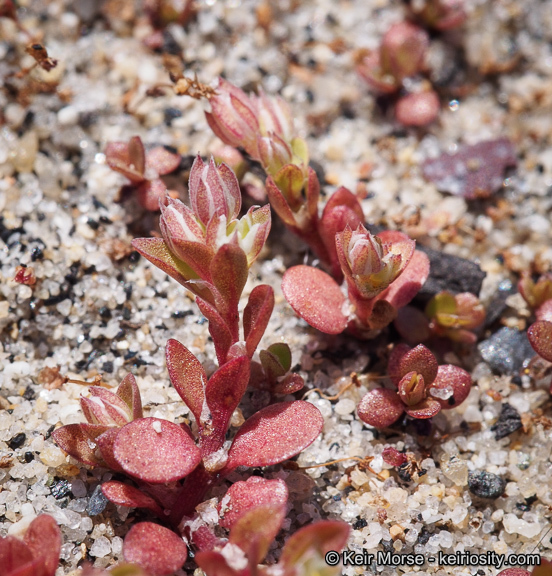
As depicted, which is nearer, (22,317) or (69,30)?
(22,317)

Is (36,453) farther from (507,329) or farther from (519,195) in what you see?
(519,195)

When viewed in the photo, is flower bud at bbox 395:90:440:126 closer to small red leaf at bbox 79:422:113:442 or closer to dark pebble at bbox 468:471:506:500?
dark pebble at bbox 468:471:506:500

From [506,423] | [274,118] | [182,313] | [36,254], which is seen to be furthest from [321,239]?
[36,254]

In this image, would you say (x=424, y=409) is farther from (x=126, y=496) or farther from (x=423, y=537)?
(x=126, y=496)

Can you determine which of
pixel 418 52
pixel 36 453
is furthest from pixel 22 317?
pixel 418 52

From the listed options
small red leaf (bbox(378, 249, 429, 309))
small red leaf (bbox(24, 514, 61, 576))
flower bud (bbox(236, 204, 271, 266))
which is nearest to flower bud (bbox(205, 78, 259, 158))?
flower bud (bbox(236, 204, 271, 266))

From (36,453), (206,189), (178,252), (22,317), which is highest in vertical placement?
(206,189)

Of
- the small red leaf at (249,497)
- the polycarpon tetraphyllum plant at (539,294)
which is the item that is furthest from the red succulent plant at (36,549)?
the polycarpon tetraphyllum plant at (539,294)
